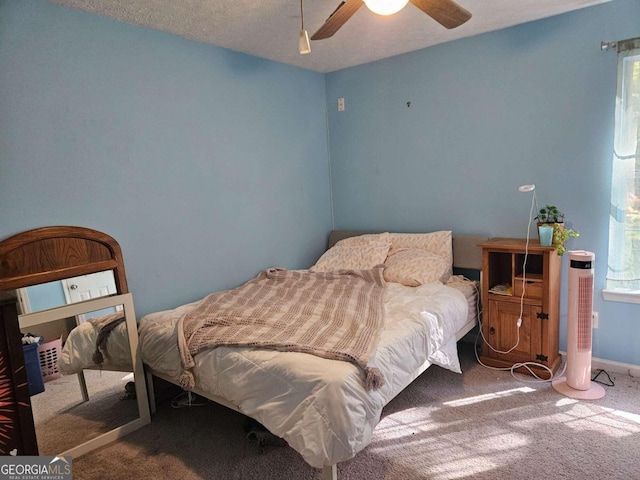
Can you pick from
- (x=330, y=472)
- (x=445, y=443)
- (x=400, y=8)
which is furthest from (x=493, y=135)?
(x=330, y=472)

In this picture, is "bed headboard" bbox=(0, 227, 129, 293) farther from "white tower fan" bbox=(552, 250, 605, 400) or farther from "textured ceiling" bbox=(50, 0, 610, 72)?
"white tower fan" bbox=(552, 250, 605, 400)

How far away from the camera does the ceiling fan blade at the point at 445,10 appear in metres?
1.78

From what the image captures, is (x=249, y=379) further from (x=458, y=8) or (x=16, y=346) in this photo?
(x=458, y=8)

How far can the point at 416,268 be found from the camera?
9.75 ft

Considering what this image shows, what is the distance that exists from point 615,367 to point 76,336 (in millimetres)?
3413

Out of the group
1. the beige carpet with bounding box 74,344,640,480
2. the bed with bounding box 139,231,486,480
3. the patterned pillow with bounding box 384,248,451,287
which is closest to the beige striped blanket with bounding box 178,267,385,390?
A: the bed with bounding box 139,231,486,480

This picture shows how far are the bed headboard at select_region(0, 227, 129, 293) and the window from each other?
315cm

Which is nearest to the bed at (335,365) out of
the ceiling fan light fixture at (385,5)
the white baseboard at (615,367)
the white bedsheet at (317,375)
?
the white bedsheet at (317,375)

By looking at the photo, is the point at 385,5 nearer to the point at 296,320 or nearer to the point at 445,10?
the point at 445,10

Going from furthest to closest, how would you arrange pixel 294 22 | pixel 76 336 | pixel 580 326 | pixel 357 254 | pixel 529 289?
1. pixel 357 254
2. pixel 529 289
3. pixel 294 22
4. pixel 580 326
5. pixel 76 336

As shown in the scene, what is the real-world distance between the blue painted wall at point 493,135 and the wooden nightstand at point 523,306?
25 cm

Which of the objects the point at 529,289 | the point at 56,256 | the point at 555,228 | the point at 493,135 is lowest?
the point at 529,289

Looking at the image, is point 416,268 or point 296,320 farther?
point 416,268

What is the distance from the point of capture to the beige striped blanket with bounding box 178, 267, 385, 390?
6.02 ft
